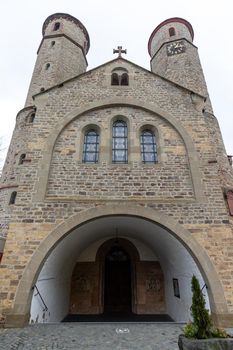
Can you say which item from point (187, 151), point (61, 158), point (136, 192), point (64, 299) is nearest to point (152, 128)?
point (187, 151)

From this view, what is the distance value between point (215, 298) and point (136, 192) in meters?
3.61

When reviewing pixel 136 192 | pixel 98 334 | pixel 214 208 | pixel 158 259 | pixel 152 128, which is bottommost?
pixel 98 334

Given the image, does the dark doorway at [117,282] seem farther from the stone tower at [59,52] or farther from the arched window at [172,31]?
the arched window at [172,31]

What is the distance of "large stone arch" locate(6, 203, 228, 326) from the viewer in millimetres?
5695

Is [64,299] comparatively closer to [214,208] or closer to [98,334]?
[98,334]

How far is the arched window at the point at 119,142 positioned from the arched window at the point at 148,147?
66cm

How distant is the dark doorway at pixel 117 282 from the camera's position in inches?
399

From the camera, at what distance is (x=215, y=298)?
19.2 feet

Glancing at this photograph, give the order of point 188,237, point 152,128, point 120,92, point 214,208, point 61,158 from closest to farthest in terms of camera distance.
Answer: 1. point 188,237
2. point 214,208
3. point 61,158
4. point 152,128
5. point 120,92

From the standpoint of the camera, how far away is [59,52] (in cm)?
1522

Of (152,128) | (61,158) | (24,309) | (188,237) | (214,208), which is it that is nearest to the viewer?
(24,309)

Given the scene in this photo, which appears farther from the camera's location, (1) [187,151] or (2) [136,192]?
(1) [187,151]

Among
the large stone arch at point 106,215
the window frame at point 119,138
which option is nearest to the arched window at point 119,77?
the window frame at point 119,138

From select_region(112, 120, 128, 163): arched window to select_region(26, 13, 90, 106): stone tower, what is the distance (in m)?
6.69
